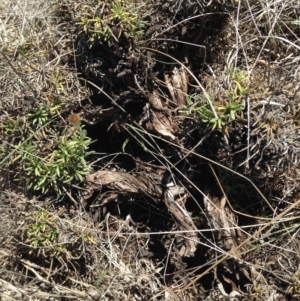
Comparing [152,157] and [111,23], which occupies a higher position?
[111,23]

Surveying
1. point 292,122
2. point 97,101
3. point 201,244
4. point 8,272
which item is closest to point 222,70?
point 292,122

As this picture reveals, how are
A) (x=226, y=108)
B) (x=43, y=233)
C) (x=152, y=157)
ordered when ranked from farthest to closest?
(x=152, y=157) → (x=43, y=233) → (x=226, y=108)

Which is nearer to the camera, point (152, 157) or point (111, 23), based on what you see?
point (111, 23)

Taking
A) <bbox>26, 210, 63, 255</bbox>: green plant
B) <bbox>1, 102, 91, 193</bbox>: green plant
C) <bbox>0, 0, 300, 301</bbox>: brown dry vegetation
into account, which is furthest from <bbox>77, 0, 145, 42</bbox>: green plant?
<bbox>26, 210, 63, 255</bbox>: green plant

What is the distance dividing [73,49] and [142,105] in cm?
33

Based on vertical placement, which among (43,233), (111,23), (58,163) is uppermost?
(111,23)

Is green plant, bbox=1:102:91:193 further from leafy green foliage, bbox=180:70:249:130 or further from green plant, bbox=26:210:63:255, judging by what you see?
leafy green foliage, bbox=180:70:249:130

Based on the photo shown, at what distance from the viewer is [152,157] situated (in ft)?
7.08

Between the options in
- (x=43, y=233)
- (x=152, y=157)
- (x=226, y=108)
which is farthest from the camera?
(x=152, y=157)

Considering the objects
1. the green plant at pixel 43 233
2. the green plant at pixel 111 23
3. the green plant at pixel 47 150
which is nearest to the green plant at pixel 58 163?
the green plant at pixel 47 150

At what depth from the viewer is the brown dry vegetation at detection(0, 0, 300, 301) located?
2.01 metres

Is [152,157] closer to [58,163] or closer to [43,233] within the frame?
[58,163]

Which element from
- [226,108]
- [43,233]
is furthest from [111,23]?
[43,233]

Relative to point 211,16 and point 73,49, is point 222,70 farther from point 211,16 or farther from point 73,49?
point 73,49
